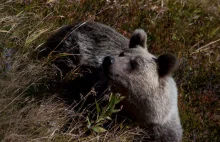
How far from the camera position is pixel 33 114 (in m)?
5.07

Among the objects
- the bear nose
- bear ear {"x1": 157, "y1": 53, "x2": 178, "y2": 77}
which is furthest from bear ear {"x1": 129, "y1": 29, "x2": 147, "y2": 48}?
the bear nose

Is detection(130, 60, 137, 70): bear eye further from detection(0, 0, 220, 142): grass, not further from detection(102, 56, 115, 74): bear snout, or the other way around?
detection(0, 0, 220, 142): grass

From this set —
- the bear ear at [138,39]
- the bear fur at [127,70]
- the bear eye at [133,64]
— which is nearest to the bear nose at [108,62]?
the bear fur at [127,70]

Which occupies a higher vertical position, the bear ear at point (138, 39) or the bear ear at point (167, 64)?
the bear ear at point (138, 39)

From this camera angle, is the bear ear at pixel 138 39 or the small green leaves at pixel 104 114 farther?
the bear ear at pixel 138 39

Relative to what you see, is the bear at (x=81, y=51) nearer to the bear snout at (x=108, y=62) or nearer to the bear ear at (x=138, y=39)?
the bear ear at (x=138, y=39)

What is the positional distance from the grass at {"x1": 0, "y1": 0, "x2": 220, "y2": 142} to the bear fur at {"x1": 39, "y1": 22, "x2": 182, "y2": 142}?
30cm

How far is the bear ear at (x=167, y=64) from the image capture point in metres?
6.24

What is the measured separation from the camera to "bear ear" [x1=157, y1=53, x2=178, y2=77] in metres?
6.24

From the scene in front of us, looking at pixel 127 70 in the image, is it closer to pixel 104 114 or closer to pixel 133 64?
pixel 133 64

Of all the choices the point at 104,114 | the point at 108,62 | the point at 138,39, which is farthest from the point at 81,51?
the point at 104,114

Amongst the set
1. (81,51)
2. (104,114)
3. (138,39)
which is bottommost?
(104,114)

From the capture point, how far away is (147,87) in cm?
613

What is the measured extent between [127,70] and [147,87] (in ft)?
1.21
